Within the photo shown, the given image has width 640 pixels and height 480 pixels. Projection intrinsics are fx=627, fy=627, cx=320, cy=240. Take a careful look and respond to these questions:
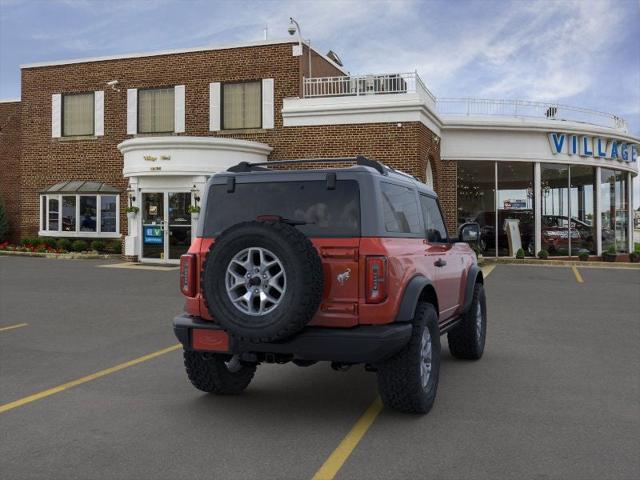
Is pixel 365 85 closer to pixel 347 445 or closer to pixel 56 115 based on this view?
pixel 56 115

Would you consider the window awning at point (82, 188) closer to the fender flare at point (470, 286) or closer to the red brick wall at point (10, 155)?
the red brick wall at point (10, 155)

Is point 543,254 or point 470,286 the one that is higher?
point 543,254

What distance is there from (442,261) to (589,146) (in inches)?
822

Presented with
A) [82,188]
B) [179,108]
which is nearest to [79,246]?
[82,188]

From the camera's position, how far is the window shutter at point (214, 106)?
73.3ft

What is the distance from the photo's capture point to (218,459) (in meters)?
3.99

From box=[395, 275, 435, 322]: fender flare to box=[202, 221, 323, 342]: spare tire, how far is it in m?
0.65

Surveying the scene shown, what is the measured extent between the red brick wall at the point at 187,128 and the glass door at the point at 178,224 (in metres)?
3.70

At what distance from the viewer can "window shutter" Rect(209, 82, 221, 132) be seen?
879 inches

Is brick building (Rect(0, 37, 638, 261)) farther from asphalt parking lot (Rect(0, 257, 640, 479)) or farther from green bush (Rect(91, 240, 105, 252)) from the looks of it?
asphalt parking lot (Rect(0, 257, 640, 479))

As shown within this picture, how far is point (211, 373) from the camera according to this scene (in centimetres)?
529

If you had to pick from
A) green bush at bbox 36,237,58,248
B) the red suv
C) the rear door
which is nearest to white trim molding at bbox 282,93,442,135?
green bush at bbox 36,237,58,248

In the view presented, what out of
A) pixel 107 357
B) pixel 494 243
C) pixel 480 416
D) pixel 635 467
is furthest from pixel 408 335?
pixel 494 243

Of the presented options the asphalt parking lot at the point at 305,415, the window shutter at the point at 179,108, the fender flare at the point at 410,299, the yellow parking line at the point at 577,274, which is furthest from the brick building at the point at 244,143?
the fender flare at the point at 410,299
